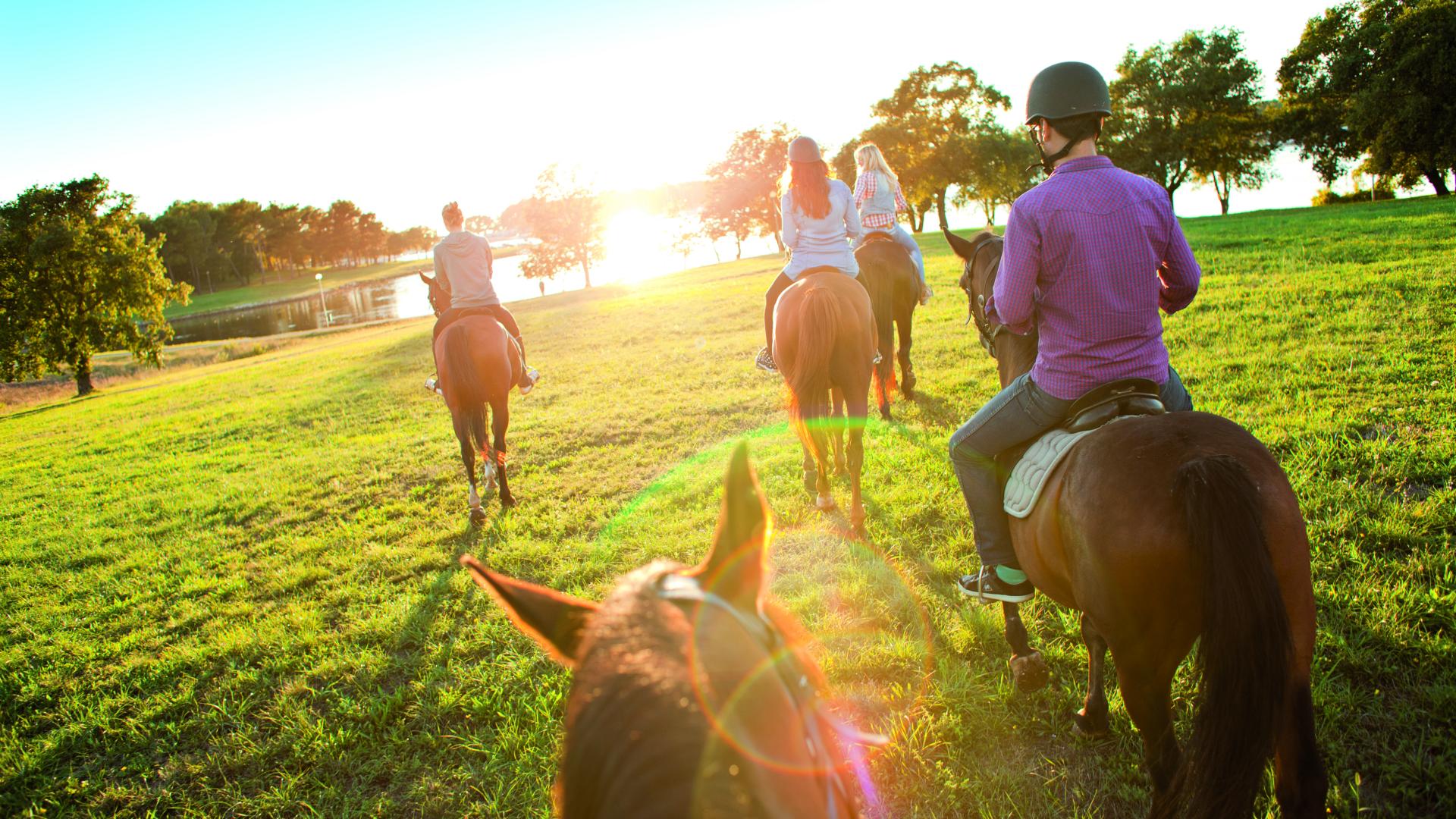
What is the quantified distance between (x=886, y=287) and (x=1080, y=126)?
5396 millimetres

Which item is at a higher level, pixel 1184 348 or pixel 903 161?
pixel 903 161

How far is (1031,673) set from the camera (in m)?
3.73

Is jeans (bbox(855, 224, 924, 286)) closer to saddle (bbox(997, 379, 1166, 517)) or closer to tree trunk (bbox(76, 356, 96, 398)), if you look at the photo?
saddle (bbox(997, 379, 1166, 517))

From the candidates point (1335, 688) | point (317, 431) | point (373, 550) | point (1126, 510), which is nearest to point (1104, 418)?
point (1126, 510)

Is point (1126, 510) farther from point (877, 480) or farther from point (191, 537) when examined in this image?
point (191, 537)

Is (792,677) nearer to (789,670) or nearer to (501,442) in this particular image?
(789,670)

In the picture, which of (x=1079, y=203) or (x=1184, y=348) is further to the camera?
(x=1184, y=348)

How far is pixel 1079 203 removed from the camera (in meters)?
2.86

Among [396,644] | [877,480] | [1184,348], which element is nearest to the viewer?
[396,644]

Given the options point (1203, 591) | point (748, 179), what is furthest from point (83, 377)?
point (748, 179)

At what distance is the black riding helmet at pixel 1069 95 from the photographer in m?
3.02

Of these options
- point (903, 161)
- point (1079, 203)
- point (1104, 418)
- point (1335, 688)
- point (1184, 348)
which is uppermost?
point (903, 161)

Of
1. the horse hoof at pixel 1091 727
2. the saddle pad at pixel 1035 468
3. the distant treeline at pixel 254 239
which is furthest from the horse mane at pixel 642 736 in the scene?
the distant treeline at pixel 254 239

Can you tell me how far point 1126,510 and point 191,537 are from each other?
9971 mm
